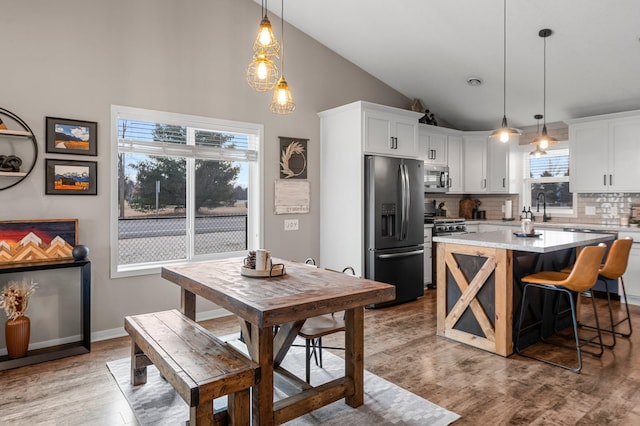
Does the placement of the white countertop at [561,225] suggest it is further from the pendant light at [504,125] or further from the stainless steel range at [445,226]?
the pendant light at [504,125]

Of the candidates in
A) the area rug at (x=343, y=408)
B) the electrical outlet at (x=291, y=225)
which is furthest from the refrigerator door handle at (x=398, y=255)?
the area rug at (x=343, y=408)

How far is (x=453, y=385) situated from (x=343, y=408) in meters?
0.82

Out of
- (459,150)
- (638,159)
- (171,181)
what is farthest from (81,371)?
(638,159)

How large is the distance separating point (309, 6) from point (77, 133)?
2.74 metres

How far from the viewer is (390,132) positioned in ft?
16.3

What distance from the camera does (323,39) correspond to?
5.10 metres

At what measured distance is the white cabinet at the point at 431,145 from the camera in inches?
236

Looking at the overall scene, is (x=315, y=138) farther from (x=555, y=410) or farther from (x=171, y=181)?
(x=555, y=410)

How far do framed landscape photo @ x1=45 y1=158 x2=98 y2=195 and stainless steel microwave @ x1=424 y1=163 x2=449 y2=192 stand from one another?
14.4 ft

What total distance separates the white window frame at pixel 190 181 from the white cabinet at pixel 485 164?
366cm

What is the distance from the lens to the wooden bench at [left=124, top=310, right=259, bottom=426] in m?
1.83

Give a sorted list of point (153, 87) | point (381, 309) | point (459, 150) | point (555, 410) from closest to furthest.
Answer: point (555, 410)
point (153, 87)
point (381, 309)
point (459, 150)

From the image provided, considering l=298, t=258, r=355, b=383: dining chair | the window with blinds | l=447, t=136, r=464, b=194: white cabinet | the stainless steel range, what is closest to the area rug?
l=298, t=258, r=355, b=383: dining chair

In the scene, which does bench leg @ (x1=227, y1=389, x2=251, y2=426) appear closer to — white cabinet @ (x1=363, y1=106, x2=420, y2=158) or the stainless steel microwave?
white cabinet @ (x1=363, y1=106, x2=420, y2=158)
